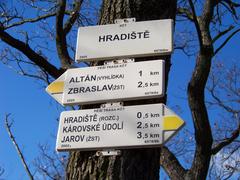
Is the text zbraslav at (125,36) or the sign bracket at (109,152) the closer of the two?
the sign bracket at (109,152)

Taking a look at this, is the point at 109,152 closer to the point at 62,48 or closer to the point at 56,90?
the point at 56,90

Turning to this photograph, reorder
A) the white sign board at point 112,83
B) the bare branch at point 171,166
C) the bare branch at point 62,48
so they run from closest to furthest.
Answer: the white sign board at point 112,83, the bare branch at point 62,48, the bare branch at point 171,166

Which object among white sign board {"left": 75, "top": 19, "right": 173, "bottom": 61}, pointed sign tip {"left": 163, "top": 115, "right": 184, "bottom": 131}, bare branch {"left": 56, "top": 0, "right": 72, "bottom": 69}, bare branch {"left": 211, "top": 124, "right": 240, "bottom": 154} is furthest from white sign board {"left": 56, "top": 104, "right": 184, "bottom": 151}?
bare branch {"left": 211, "top": 124, "right": 240, "bottom": 154}

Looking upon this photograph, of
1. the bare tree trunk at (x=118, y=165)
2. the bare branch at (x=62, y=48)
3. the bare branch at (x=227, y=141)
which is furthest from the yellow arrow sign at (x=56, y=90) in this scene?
the bare branch at (x=227, y=141)

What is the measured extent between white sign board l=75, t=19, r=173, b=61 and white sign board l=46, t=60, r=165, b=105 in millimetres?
94

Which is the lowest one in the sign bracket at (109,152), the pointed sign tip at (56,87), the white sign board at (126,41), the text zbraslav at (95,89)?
the sign bracket at (109,152)

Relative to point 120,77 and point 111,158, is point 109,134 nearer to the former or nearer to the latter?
point 111,158

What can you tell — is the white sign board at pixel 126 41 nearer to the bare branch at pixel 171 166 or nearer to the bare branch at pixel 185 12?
the bare branch at pixel 171 166

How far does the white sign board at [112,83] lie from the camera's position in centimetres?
229

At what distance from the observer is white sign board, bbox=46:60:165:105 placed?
90.1 inches

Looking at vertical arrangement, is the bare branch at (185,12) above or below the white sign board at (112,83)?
above

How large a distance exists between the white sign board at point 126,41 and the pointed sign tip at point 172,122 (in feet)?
1.35

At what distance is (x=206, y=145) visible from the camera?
5.48 m

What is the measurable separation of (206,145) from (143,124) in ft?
11.3
